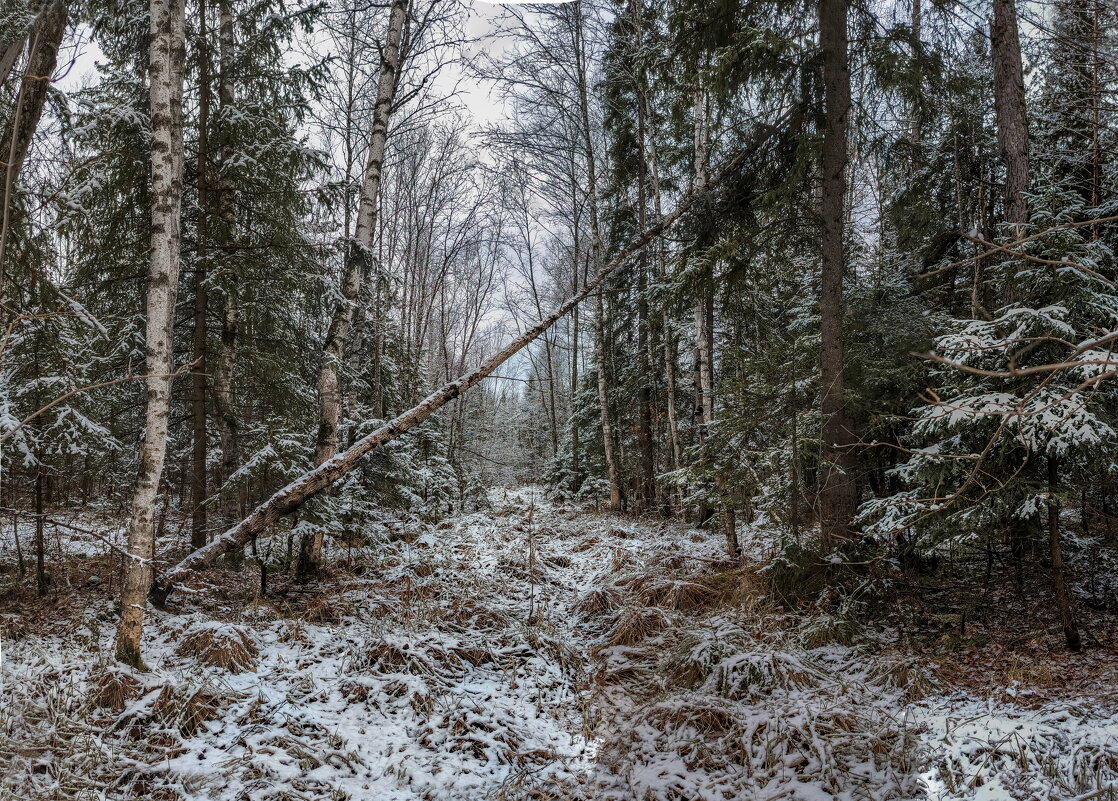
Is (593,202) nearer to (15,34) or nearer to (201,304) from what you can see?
(201,304)

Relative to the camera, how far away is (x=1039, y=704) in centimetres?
364

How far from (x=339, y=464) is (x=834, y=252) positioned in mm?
5606

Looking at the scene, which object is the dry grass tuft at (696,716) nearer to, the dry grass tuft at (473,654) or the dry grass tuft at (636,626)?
the dry grass tuft at (636,626)

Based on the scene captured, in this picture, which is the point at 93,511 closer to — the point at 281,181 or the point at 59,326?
the point at 59,326

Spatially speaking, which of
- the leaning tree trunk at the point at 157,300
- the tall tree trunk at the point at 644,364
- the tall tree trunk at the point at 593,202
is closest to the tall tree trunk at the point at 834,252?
the tall tree trunk at the point at 644,364

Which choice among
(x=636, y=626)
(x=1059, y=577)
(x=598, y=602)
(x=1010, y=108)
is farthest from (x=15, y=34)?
(x=1010, y=108)

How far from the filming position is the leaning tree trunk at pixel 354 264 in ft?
22.6

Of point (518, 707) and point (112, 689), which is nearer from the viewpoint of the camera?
point (112, 689)

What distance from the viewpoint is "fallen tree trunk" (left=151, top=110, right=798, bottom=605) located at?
5.27 meters

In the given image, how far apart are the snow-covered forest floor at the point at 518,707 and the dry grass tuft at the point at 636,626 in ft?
0.07

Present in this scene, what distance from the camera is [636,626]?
18.5 feet

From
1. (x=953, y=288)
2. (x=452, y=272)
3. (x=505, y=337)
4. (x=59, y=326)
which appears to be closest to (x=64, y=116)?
(x=59, y=326)

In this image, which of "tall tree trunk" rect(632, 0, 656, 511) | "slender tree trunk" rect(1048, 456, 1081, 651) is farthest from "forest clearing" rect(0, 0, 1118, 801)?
"tall tree trunk" rect(632, 0, 656, 511)

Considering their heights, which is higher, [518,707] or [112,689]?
[112,689]
